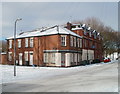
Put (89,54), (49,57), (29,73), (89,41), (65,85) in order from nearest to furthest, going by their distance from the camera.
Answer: (65,85)
(29,73)
(49,57)
(89,54)
(89,41)

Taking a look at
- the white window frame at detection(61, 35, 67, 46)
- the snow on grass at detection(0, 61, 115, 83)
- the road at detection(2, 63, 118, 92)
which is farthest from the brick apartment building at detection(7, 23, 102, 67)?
the road at detection(2, 63, 118, 92)

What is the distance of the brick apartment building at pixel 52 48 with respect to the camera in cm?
3731

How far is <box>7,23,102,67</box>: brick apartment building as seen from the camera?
3731cm

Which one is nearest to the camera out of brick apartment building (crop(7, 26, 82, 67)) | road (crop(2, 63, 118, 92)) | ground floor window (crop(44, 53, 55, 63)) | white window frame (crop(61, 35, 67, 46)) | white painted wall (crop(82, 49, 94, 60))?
road (crop(2, 63, 118, 92))

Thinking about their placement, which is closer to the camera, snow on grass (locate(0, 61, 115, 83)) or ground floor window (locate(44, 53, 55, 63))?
snow on grass (locate(0, 61, 115, 83))

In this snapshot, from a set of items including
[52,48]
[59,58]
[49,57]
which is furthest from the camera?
[49,57]

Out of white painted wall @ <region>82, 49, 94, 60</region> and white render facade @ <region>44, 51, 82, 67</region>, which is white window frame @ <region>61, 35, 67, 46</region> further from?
white painted wall @ <region>82, 49, 94, 60</region>

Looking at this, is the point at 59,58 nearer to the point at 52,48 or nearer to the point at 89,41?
the point at 52,48

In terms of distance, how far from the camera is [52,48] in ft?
124

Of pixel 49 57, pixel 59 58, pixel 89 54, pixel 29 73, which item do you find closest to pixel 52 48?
pixel 49 57

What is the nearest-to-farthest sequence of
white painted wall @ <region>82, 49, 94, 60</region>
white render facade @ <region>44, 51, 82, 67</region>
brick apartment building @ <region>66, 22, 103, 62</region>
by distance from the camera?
1. white render facade @ <region>44, 51, 82, 67</region>
2. white painted wall @ <region>82, 49, 94, 60</region>
3. brick apartment building @ <region>66, 22, 103, 62</region>

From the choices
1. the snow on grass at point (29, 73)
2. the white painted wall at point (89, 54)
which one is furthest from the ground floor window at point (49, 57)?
the white painted wall at point (89, 54)

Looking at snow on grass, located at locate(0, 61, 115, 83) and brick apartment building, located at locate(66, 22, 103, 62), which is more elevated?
brick apartment building, located at locate(66, 22, 103, 62)

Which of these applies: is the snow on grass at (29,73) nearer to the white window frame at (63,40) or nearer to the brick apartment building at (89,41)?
the white window frame at (63,40)
